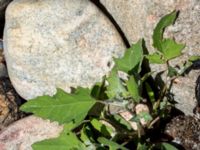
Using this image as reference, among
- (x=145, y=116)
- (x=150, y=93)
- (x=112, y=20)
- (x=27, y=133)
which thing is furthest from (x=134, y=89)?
(x=27, y=133)

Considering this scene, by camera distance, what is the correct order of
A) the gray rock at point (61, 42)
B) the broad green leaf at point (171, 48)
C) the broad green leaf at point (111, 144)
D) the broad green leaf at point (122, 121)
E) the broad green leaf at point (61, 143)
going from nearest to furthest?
1. the broad green leaf at point (111, 144)
2. the broad green leaf at point (171, 48)
3. the broad green leaf at point (61, 143)
4. the broad green leaf at point (122, 121)
5. the gray rock at point (61, 42)

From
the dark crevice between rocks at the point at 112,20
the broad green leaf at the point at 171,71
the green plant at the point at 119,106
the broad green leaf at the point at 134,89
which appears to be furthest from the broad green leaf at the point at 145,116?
the dark crevice between rocks at the point at 112,20

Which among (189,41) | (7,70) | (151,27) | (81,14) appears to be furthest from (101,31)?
(7,70)

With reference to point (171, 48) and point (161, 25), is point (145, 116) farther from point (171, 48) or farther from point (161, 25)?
point (161, 25)

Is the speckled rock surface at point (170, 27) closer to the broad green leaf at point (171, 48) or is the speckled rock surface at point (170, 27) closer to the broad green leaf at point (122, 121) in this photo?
the broad green leaf at point (171, 48)

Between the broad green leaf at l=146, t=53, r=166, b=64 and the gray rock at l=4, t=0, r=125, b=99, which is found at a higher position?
the gray rock at l=4, t=0, r=125, b=99

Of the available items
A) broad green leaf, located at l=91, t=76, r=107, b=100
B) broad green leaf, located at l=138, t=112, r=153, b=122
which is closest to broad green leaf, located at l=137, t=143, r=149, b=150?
broad green leaf, located at l=138, t=112, r=153, b=122

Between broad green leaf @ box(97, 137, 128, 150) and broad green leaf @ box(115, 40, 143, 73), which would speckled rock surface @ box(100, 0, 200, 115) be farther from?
broad green leaf @ box(97, 137, 128, 150)
